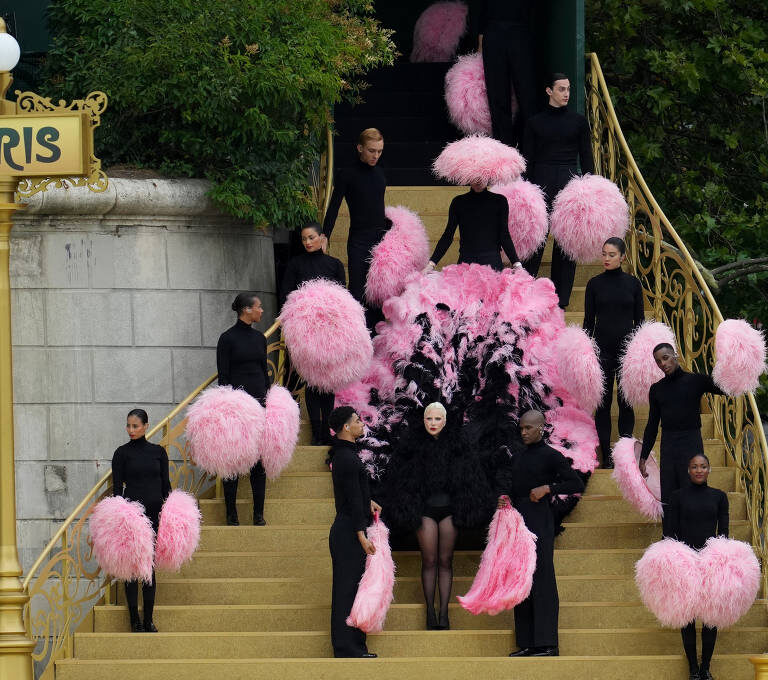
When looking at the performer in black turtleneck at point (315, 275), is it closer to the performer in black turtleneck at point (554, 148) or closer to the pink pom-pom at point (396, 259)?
the pink pom-pom at point (396, 259)

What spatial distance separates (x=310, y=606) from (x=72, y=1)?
5.45m

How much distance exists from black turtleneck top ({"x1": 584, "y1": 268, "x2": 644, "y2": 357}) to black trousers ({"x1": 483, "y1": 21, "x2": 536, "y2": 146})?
3.38 m

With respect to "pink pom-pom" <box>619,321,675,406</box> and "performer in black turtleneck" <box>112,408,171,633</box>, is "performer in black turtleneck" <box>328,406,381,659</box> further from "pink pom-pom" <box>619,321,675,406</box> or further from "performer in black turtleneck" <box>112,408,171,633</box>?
"pink pom-pom" <box>619,321,675,406</box>

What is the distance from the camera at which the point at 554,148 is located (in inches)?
573

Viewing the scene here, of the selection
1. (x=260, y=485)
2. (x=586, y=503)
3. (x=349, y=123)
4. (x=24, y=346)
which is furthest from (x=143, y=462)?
(x=349, y=123)

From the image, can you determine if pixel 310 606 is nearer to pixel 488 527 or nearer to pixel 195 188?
pixel 488 527

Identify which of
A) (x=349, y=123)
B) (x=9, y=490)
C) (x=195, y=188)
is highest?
(x=349, y=123)

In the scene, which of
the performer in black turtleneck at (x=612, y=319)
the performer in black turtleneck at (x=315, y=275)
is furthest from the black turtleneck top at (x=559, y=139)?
the performer in black turtleneck at (x=315, y=275)

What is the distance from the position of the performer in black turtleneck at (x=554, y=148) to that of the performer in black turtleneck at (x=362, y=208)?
1.34 m

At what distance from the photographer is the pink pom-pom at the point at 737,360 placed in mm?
11789

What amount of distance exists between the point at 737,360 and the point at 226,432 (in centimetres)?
351

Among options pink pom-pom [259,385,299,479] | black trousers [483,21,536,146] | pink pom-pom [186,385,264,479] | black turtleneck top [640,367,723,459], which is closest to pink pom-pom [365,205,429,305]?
pink pom-pom [259,385,299,479]

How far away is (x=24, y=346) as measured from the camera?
13359 millimetres

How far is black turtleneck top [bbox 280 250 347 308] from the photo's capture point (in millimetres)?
13289
